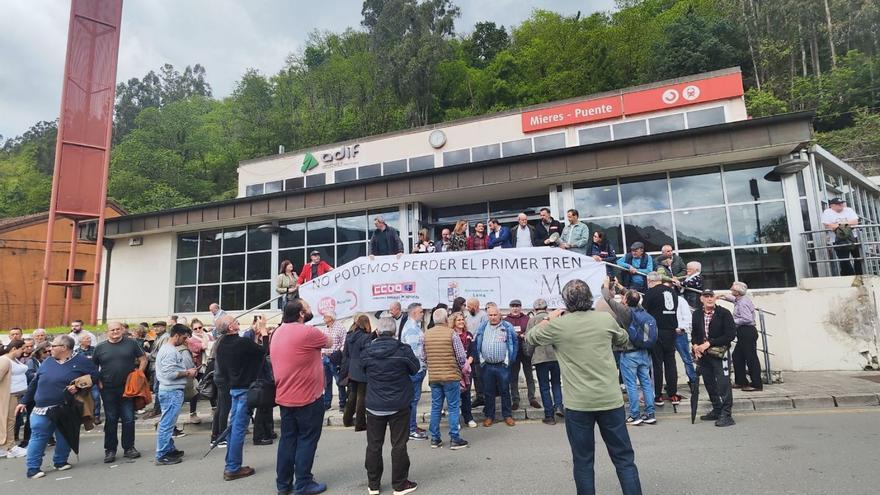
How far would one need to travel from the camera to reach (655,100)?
18938 millimetres

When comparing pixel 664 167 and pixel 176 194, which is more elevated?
pixel 176 194

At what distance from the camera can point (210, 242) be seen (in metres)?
18.1

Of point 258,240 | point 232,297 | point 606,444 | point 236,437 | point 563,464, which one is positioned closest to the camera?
point 606,444

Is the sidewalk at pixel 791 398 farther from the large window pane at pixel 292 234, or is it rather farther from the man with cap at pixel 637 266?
the large window pane at pixel 292 234

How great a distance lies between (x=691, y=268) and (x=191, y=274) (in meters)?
17.1

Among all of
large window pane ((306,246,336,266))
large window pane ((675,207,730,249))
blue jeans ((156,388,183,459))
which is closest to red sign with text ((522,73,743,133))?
large window pane ((675,207,730,249))

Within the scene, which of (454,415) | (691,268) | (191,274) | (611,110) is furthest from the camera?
(611,110)

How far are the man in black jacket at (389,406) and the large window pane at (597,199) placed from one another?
367 inches

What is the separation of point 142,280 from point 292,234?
694 centimetres

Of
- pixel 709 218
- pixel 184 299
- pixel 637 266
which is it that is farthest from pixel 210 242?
pixel 709 218

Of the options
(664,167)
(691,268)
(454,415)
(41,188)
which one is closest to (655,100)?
(664,167)

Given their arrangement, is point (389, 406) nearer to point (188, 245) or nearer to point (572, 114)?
point (188, 245)

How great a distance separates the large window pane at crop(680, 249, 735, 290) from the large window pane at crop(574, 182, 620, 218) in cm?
242

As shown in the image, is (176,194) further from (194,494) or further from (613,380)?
(613,380)
